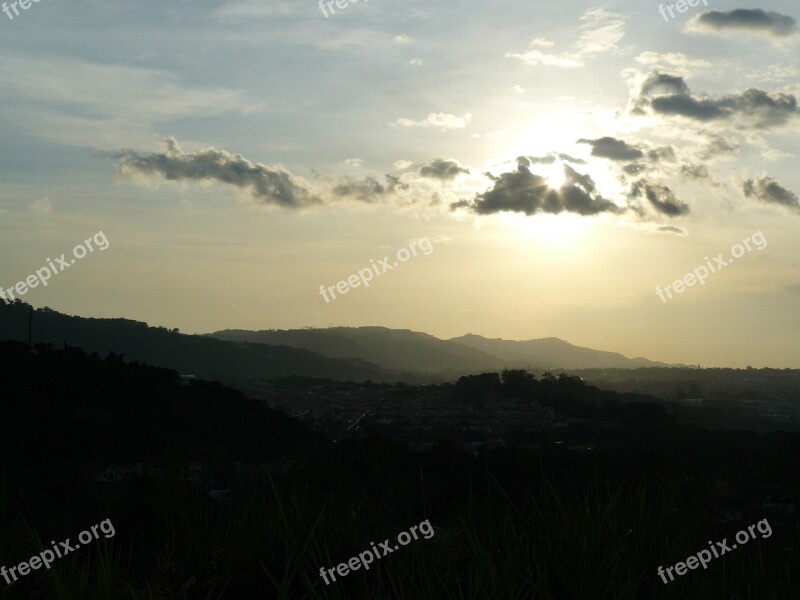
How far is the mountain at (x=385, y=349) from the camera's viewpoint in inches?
5472

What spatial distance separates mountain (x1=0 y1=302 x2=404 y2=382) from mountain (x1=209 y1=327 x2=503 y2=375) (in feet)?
98.3

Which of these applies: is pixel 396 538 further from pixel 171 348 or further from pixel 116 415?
pixel 171 348

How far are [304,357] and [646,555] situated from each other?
98.9 m

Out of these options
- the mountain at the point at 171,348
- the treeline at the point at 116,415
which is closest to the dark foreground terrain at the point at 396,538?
the treeline at the point at 116,415

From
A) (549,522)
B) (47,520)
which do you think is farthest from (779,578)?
(47,520)

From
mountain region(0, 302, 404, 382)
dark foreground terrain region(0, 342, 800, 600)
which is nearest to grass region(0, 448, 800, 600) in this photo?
dark foreground terrain region(0, 342, 800, 600)

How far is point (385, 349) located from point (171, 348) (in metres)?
71.2

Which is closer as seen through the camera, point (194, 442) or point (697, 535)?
point (697, 535)

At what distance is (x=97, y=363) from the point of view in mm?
37844

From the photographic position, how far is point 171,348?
3314 inches

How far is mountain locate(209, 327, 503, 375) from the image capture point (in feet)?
456

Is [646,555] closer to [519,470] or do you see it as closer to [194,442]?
[519,470]

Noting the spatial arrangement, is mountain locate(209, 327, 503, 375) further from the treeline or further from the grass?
the grass

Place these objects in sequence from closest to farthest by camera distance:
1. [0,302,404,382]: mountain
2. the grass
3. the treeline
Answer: the grass → the treeline → [0,302,404,382]: mountain
